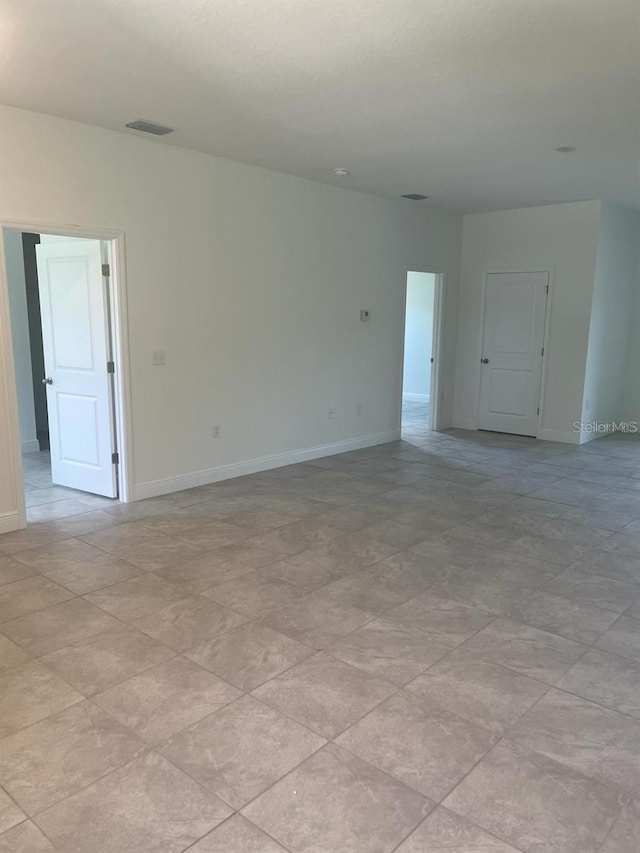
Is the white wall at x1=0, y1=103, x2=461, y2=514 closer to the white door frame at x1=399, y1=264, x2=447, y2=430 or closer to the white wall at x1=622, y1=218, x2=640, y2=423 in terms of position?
the white door frame at x1=399, y1=264, x2=447, y2=430

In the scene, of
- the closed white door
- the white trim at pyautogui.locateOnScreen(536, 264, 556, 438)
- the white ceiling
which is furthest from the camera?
the closed white door

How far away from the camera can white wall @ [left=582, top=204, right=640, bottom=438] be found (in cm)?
708

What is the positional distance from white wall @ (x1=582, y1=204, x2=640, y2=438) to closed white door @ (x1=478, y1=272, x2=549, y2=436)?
57 cm

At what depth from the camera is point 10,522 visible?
4191 mm

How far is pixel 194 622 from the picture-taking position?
302 centimetres

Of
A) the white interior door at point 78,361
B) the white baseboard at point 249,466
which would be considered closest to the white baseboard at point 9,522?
the white interior door at point 78,361

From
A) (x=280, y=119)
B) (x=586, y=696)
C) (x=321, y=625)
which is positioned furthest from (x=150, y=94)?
(x=586, y=696)

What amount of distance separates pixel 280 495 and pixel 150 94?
2980mm

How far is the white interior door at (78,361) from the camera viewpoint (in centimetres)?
466

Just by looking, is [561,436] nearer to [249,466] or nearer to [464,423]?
[464,423]

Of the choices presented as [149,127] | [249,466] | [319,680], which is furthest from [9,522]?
[149,127]

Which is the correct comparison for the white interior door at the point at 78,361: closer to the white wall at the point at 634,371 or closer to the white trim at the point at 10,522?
the white trim at the point at 10,522

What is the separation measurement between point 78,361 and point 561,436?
5.41m

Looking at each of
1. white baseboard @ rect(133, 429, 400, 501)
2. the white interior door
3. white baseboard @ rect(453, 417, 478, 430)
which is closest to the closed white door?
white baseboard @ rect(453, 417, 478, 430)
